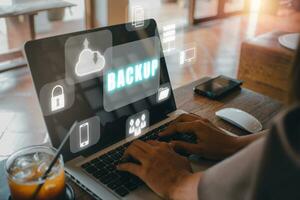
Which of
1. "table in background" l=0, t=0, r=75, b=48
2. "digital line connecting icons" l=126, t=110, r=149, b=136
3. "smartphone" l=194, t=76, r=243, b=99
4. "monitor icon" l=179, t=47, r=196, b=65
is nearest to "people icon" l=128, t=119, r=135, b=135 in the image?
"digital line connecting icons" l=126, t=110, r=149, b=136

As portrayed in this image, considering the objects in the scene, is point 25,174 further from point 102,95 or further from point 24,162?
point 102,95

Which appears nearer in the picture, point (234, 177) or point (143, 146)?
point (234, 177)

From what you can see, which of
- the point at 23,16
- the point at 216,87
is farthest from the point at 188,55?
the point at 216,87

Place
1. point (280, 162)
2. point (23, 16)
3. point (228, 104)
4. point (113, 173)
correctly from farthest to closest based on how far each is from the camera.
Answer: point (23, 16) < point (228, 104) < point (113, 173) < point (280, 162)

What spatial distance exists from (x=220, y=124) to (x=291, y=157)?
639 mm

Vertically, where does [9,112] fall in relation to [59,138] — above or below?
below

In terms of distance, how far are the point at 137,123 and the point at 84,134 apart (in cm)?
16

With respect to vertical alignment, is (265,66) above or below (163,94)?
below

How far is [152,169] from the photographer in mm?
694

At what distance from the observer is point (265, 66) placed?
2.19m

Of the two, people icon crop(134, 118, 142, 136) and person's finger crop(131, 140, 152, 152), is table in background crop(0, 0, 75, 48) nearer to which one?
people icon crop(134, 118, 142, 136)

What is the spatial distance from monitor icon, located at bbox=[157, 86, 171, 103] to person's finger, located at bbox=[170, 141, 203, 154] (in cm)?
19

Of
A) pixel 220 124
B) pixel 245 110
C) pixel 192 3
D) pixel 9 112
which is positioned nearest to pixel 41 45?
pixel 220 124

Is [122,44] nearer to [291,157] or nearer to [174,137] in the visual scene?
[174,137]
